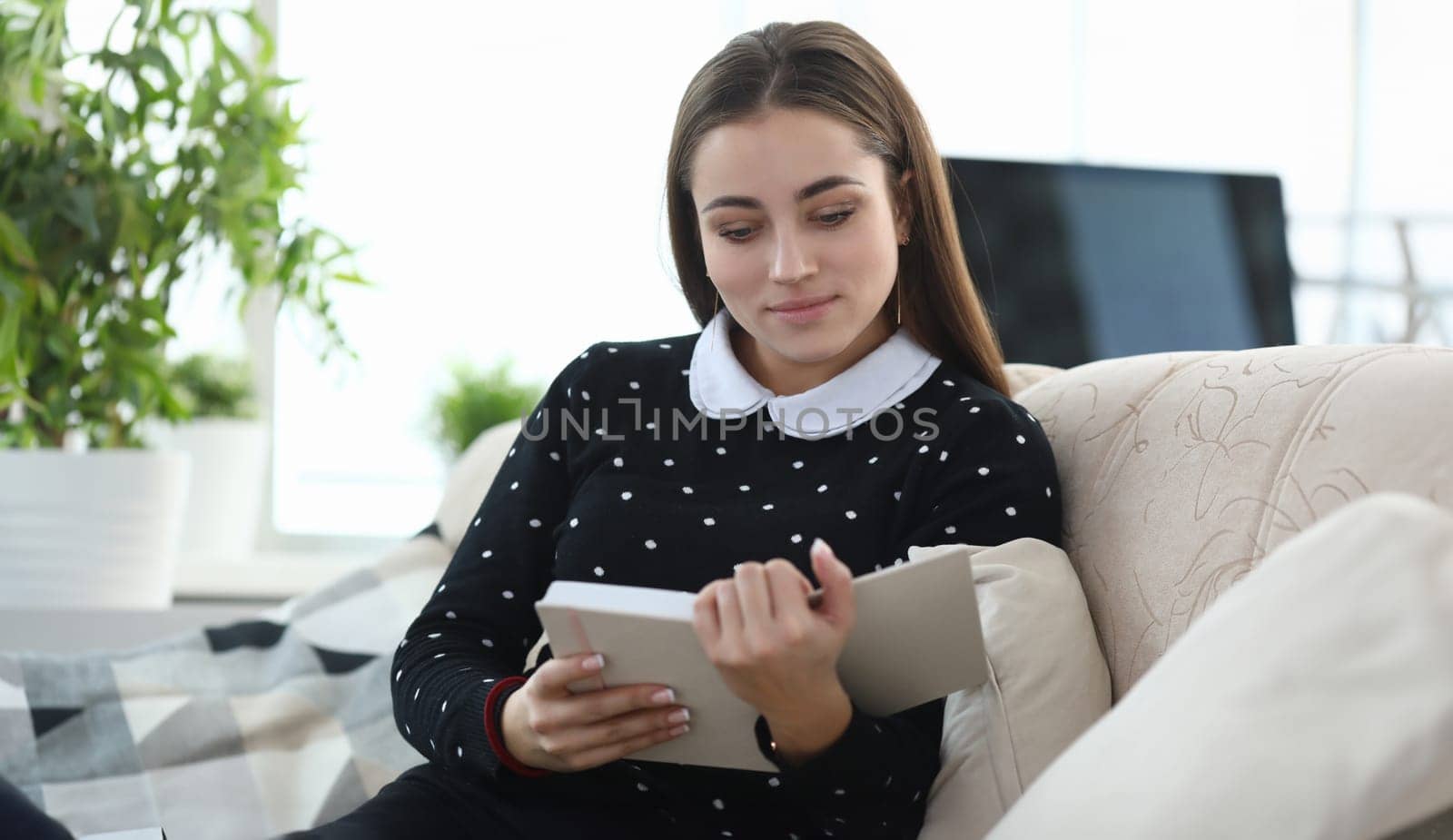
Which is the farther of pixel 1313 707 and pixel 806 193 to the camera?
pixel 806 193

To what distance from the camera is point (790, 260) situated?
3.54 feet

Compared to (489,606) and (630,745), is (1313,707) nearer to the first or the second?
(630,745)

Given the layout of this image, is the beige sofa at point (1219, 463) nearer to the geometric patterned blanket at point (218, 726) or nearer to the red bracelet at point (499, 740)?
the red bracelet at point (499, 740)

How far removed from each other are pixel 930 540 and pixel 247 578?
2.39 metres

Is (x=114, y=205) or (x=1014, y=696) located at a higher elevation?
(x=114, y=205)

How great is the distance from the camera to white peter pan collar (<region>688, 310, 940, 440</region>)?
3.76ft

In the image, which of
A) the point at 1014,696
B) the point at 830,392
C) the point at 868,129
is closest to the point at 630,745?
the point at 1014,696

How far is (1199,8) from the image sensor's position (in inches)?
129

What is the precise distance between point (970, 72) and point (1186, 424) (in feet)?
8.09

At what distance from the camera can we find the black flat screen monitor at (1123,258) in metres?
1.96

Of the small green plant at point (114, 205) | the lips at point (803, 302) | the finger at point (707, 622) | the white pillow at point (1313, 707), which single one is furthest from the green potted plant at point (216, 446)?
the white pillow at point (1313, 707)

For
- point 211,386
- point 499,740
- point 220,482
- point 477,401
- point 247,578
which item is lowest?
point 247,578

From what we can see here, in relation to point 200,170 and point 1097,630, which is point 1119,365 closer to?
point 1097,630

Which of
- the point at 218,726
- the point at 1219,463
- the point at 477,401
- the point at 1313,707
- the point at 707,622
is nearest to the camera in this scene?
the point at 1313,707
